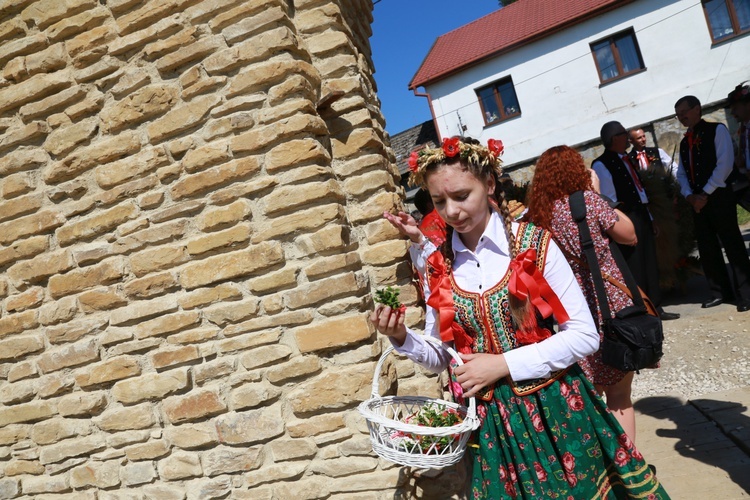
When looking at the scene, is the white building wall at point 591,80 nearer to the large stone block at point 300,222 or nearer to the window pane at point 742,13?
the window pane at point 742,13

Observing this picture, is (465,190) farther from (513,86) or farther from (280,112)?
(513,86)

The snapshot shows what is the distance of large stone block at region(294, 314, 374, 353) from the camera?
92.0 inches

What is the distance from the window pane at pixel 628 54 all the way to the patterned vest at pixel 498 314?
1569cm

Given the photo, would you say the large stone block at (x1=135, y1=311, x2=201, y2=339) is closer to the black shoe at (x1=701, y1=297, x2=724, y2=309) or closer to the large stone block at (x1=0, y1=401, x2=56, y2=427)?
the large stone block at (x1=0, y1=401, x2=56, y2=427)

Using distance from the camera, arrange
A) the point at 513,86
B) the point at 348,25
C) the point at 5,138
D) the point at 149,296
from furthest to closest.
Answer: the point at 513,86 → the point at 348,25 → the point at 5,138 → the point at 149,296

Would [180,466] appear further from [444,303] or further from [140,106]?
[140,106]

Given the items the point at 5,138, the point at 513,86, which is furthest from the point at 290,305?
the point at 513,86

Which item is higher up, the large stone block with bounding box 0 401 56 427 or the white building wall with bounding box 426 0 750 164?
the white building wall with bounding box 426 0 750 164

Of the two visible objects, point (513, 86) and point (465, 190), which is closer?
point (465, 190)

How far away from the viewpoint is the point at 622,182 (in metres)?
4.52

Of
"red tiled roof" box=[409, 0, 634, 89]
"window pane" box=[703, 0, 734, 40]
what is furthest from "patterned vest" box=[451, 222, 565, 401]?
"window pane" box=[703, 0, 734, 40]

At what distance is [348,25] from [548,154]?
1319 millimetres

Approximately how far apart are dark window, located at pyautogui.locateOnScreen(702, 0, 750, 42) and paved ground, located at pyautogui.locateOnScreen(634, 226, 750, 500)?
12250 mm

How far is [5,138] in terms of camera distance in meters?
2.77
